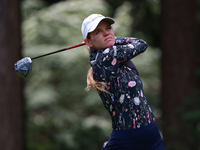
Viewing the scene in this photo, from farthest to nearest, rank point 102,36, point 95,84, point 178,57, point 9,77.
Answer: point 178,57 → point 9,77 → point 102,36 → point 95,84

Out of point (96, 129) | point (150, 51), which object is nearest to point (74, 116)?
point (96, 129)

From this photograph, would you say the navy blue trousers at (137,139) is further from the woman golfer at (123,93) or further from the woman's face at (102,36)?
the woman's face at (102,36)

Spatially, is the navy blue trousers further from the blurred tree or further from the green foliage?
the green foliage

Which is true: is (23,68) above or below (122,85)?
above

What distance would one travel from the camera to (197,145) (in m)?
6.21

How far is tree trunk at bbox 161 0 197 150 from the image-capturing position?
6.10 meters

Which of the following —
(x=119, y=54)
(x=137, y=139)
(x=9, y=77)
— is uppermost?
(x=9, y=77)

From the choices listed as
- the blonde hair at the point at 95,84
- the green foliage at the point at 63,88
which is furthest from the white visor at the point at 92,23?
the green foliage at the point at 63,88

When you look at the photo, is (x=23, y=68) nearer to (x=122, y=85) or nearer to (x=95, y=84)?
(x=95, y=84)

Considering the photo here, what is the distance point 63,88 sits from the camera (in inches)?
→ 349

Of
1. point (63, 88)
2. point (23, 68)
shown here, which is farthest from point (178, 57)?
point (23, 68)

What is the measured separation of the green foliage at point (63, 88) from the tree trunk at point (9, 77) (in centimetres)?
235

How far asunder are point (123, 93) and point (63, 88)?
6.70 meters

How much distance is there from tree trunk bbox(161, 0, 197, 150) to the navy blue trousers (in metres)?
3.95
